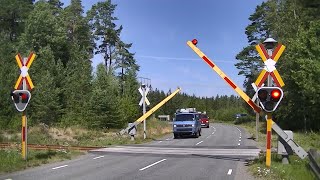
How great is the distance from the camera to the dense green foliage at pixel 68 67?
5056 cm

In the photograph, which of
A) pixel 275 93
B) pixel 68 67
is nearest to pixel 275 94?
pixel 275 93

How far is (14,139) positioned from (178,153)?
1314 centimetres

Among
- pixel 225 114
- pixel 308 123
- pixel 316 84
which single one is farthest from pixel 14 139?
pixel 225 114

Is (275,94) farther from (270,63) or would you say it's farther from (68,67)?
(68,67)

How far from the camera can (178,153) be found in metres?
24.0

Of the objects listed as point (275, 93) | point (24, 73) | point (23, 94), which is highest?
point (24, 73)

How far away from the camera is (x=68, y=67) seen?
76000 millimetres

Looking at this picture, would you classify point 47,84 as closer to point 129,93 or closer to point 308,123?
point 129,93

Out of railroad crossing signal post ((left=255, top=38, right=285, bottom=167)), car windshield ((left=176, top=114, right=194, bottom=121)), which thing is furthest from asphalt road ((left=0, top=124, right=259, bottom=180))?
car windshield ((left=176, top=114, right=194, bottom=121))

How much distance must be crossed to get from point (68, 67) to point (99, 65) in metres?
15.9

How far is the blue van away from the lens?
132 feet

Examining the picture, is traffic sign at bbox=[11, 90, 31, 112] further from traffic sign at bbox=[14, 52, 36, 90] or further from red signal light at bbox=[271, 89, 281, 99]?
red signal light at bbox=[271, 89, 281, 99]

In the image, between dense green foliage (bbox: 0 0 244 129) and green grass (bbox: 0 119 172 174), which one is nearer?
green grass (bbox: 0 119 172 174)

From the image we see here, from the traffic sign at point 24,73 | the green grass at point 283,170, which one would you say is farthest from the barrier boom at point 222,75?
the traffic sign at point 24,73
